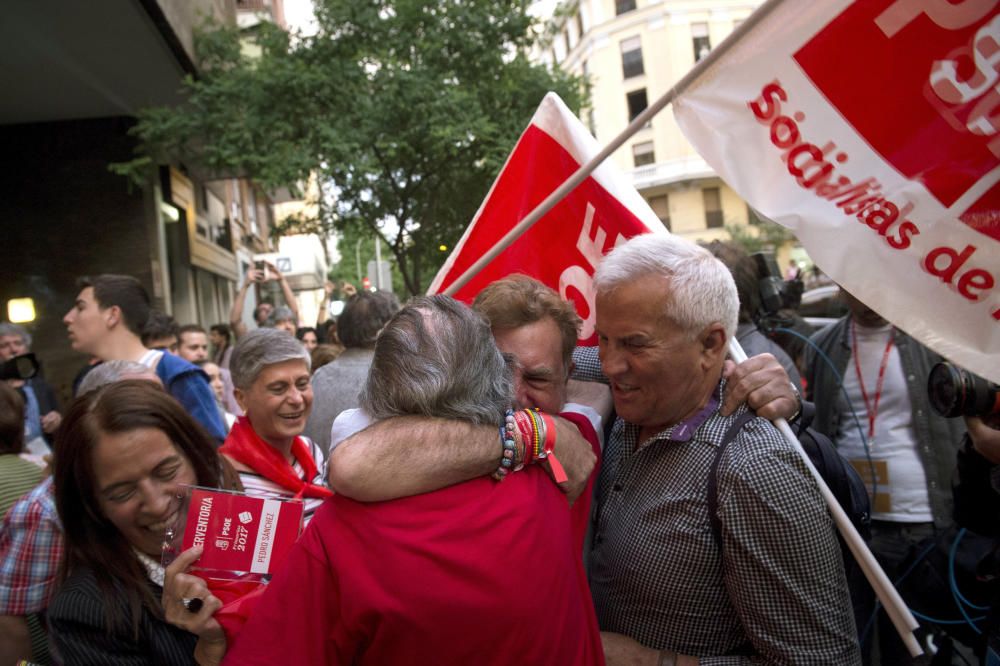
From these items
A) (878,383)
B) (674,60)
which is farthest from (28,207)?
(674,60)

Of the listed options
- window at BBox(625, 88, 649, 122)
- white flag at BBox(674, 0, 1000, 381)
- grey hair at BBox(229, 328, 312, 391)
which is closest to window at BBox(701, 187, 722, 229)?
window at BBox(625, 88, 649, 122)

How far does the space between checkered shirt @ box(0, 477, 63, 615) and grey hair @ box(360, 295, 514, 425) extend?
131cm

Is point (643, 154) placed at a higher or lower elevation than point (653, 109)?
higher

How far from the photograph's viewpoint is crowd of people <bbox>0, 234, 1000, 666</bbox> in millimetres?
1388

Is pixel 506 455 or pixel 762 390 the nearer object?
pixel 506 455

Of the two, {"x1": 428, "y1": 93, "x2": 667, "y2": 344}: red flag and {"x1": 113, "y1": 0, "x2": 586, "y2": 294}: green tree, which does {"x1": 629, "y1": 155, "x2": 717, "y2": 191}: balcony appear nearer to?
{"x1": 113, "y1": 0, "x2": 586, "y2": 294}: green tree

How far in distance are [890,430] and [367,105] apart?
346 inches

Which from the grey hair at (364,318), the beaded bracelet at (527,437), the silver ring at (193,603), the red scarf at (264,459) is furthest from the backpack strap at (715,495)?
the grey hair at (364,318)

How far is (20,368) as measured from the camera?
4.29m

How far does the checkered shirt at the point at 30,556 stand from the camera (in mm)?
2186

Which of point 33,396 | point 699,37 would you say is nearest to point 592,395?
point 33,396

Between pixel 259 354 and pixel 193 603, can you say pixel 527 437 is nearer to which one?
pixel 193 603

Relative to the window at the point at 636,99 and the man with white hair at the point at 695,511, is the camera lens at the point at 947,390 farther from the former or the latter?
the window at the point at 636,99

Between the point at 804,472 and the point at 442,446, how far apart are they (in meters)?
0.81
